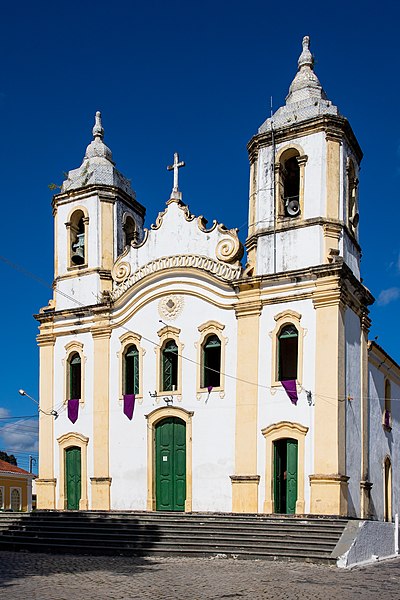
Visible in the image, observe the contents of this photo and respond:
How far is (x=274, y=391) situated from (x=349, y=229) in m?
5.33

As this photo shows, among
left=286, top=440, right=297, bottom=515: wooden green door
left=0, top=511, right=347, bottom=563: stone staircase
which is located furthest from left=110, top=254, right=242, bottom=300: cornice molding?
left=0, top=511, right=347, bottom=563: stone staircase

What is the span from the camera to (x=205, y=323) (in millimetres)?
22375

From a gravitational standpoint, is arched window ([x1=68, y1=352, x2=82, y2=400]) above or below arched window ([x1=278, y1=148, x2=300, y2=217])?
below

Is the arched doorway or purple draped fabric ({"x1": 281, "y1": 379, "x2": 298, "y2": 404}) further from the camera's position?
purple draped fabric ({"x1": 281, "y1": 379, "x2": 298, "y2": 404})

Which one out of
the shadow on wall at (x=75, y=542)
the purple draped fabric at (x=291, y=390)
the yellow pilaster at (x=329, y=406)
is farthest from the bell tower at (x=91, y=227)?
the yellow pilaster at (x=329, y=406)

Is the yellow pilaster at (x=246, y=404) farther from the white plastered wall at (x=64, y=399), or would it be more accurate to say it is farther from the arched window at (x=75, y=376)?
the arched window at (x=75, y=376)

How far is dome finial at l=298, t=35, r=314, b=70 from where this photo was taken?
24109 mm

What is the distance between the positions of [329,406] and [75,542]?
24.2 feet

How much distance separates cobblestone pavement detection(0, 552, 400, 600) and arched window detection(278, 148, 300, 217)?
33.3ft

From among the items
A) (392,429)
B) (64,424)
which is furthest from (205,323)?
(392,429)

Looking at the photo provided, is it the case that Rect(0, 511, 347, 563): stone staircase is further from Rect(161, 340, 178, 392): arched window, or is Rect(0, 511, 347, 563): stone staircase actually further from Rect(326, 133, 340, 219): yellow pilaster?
Rect(326, 133, 340, 219): yellow pilaster

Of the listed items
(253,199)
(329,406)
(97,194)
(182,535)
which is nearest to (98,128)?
(97,194)

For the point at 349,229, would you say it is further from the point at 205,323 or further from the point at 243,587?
the point at 243,587

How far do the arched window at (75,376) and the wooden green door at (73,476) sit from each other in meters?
1.81
